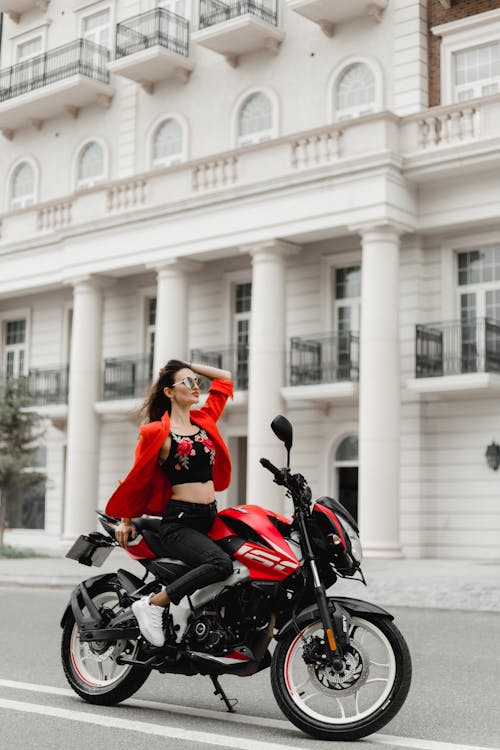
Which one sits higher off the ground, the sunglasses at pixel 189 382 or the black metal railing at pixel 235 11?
the black metal railing at pixel 235 11

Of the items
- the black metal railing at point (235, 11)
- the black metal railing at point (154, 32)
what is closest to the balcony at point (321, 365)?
the black metal railing at point (235, 11)

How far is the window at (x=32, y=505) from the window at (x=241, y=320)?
7330 millimetres

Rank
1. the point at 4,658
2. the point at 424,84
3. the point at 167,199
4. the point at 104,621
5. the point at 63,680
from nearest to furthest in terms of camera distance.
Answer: the point at 104,621 → the point at 63,680 → the point at 4,658 → the point at 424,84 → the point at 167,199

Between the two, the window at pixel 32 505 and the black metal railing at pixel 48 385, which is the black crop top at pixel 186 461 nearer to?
the black metal railing at pixel 48 385

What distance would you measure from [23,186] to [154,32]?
675cm

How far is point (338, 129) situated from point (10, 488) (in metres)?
11.0

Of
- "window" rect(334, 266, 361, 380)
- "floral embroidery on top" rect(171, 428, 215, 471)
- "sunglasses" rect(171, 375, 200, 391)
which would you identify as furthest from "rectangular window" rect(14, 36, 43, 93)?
"floral embroidery on top" rect(171, 428, 215, 471)

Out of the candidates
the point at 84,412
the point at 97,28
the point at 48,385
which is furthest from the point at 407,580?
the point at 97,28

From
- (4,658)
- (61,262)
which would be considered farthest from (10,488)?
(4,658)

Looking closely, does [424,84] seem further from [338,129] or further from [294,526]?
[294,526]

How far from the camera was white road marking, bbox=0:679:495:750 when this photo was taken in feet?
17.1

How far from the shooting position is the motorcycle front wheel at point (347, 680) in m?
5.36

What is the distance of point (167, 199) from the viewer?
24484mm

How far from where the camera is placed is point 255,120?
2611cm
